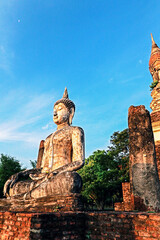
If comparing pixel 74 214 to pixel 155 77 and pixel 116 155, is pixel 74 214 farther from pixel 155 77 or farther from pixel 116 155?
pixel 116 155

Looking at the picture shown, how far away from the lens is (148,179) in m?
4.40

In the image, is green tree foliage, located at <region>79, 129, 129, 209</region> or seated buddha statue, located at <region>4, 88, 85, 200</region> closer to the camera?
seated buddha statue, located at <region>4, 88, 85, 200</region>

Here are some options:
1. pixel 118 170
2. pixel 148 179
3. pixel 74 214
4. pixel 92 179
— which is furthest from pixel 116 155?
pixel 74 214

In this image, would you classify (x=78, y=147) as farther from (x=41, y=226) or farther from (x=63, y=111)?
(x=41, y=226)

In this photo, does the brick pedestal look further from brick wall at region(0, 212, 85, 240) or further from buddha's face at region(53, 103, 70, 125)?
buddha's face at region(53, 103, 70, 125)

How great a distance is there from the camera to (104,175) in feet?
60.3

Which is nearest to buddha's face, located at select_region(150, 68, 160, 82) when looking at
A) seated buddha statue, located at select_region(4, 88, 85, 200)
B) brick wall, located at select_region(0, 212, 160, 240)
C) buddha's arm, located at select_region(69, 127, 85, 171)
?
seated buddha statue, located at select_region(4, 88, 85, 200)

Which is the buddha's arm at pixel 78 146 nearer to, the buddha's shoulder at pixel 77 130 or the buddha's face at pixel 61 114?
the buddha's shoulder at pixel 77 130

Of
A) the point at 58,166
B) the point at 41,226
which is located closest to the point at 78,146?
the point at 58,166

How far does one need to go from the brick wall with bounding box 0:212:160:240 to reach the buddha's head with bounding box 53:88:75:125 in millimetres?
3733

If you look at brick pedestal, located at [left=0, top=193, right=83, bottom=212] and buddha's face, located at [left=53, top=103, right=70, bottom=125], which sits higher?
buddha's face, located at [left=53, top=103, right=70, bottom=125]

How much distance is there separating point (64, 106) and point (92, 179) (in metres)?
14.1

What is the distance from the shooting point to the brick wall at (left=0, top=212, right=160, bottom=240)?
2451 mm

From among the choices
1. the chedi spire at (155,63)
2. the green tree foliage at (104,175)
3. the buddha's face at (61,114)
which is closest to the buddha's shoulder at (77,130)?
the buddha's face at (61,114)
